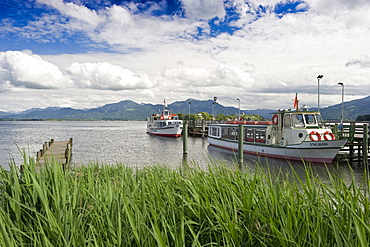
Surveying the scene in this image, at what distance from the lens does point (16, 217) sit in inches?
154

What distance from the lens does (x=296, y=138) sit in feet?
71.5

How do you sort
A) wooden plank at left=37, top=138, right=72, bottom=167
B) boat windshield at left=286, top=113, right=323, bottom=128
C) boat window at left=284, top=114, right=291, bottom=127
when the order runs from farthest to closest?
boat window at left=284, top=114, right=291, bottom=127, boat windshield at left=286, top=113, right=323, bottom=128, wooden plank at left=37, top=138, right=72, bottom=167

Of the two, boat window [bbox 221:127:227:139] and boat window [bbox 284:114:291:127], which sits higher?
boat window [bbox 284:114:291:127]

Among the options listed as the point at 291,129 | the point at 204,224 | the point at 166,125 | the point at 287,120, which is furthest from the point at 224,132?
the point at 204,224

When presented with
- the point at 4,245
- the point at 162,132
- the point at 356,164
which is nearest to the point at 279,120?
the point at 356,164

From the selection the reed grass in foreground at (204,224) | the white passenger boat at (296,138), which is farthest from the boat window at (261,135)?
the reed grass in foreground at (204,224)

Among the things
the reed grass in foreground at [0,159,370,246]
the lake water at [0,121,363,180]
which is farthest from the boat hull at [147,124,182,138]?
the reed grass in foreground at [0,159,370,246]

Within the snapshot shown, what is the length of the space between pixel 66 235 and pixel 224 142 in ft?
92.2

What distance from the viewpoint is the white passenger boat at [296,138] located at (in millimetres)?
20641

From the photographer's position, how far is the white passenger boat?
20.6 metres

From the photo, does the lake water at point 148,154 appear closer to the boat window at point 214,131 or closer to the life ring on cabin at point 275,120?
the boat window at point 214,131

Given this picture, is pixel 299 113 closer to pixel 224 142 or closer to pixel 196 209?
pixel 224 142

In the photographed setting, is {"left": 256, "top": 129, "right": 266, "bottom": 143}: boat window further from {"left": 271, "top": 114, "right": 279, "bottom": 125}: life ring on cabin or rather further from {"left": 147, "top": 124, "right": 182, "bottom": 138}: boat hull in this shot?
{"left": 147, "top": 124, "right": 182, "bottom": 138}: boat hull

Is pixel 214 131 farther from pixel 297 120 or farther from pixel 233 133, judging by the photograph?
pixel 297 120
